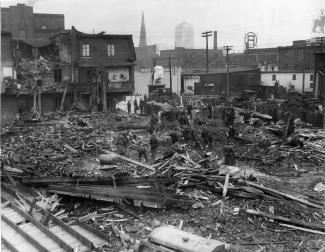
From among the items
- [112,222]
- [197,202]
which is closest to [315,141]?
[197,202]

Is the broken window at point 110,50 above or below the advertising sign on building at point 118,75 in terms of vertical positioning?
above

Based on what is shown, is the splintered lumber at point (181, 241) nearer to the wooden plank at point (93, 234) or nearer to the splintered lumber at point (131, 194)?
the wooden plank at point (93, 234)

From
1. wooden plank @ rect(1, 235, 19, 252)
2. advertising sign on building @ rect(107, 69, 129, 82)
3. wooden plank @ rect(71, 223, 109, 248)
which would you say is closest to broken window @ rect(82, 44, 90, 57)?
advertising sign on building @ rect(107, 69, 129, 82)

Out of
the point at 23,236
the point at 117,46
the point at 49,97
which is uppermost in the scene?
the point at 117,46

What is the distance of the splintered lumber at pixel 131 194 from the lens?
1053 centimetres

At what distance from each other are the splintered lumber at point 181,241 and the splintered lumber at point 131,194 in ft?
5.06

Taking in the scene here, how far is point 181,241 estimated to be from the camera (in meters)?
8.32

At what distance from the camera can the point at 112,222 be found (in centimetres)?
1000

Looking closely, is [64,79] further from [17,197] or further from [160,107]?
[17,197]

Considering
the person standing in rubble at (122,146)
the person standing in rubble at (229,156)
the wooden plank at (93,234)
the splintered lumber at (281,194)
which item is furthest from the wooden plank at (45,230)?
the person standing in rubble at (229,156)

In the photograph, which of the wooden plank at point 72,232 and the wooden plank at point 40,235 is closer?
the wooden plank at point 72,232

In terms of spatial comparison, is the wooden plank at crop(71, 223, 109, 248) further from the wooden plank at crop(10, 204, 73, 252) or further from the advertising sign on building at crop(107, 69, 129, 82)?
the advertising sign on building at crop(107, 69, 129, 82)

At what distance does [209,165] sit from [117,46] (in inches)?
1144

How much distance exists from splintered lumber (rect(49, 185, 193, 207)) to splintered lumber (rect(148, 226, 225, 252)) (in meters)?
1.54
